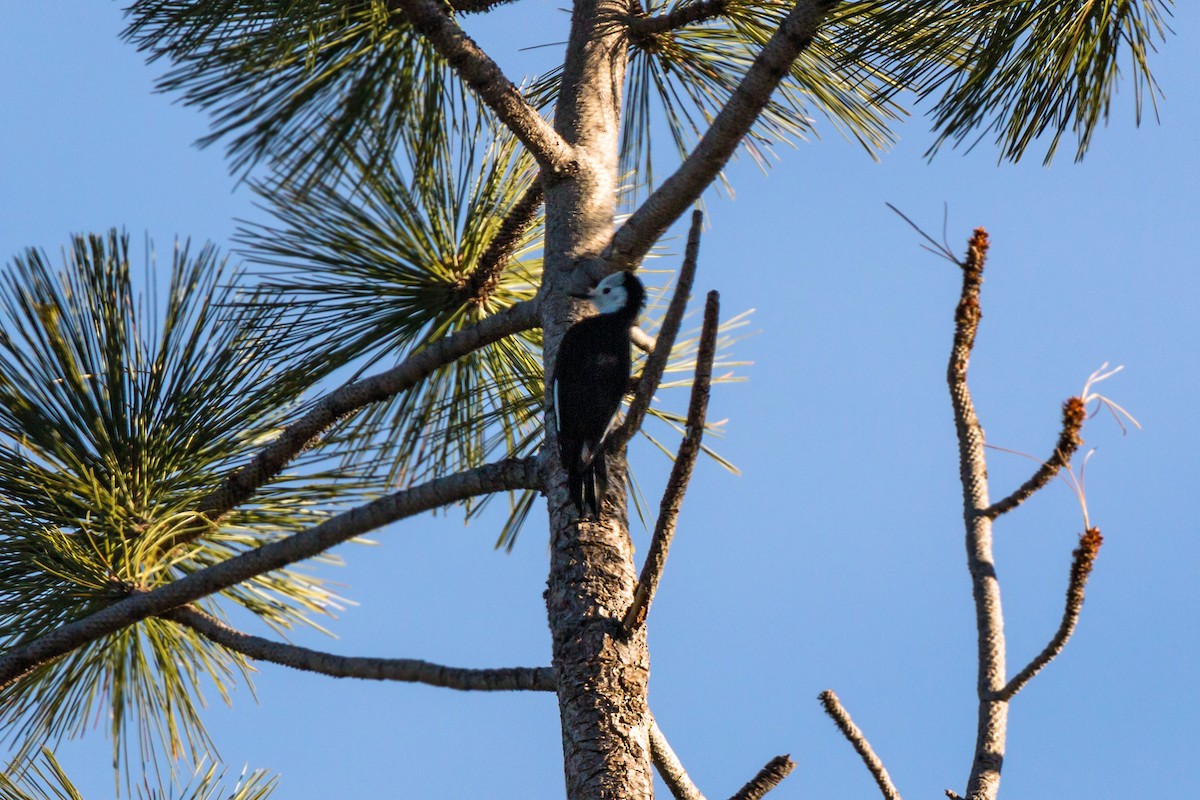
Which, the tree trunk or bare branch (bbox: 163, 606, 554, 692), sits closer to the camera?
the tree trunk

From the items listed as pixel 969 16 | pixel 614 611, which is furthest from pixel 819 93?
pixel 614 611

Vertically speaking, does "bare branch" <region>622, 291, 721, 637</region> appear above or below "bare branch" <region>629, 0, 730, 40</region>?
below

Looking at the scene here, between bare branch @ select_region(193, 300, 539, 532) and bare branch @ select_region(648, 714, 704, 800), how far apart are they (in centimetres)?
103

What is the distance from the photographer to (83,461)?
2951 mm

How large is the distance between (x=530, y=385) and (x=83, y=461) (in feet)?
3.83

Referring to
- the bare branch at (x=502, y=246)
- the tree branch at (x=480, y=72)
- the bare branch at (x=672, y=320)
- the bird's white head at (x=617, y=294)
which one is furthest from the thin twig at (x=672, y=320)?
the bare branch at (x=502, y=246)

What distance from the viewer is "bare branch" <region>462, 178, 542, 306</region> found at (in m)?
3.09

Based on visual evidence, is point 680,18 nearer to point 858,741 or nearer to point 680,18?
point 680,18

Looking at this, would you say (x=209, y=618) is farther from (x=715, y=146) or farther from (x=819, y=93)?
(x=819, y=93)

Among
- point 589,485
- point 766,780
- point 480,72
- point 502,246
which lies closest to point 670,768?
point 766,780

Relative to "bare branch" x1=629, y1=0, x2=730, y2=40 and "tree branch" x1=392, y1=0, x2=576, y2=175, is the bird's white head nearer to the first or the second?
"tree branch" x1=392, y1=0, x2=576, y2=175

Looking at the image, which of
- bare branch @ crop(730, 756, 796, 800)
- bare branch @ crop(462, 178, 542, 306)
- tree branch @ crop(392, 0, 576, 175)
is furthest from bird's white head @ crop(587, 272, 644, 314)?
bare branch @ crop(730, 756, 796, 800)

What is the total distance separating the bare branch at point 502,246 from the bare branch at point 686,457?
4.75 feet

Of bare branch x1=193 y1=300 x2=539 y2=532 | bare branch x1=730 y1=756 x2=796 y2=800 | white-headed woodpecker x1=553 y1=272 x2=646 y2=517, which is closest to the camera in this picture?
bare branch x1=730 y1=756 x2=796 y2=800
